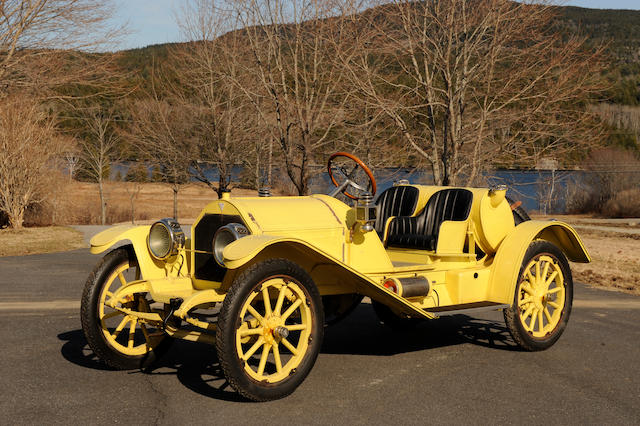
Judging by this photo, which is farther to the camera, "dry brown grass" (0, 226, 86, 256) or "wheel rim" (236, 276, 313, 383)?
"dry brown grass" (0, 226, 86, 256)

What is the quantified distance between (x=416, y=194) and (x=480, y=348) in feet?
5.31

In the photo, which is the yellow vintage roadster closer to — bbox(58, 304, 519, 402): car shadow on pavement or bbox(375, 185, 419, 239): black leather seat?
bbox(375, 185, 419, 239): black leather seat

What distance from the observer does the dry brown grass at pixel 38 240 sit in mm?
14482

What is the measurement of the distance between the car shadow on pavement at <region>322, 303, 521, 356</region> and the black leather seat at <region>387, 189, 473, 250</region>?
93cm

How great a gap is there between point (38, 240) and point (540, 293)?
548 inches

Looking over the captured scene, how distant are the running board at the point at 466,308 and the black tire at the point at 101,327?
219 centimetres

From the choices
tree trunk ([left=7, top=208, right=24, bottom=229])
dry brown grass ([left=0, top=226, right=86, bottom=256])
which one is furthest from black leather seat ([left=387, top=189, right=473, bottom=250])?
tree trunk ([left=7, top=208, right=24, bottom=229])

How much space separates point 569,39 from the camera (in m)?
11.8

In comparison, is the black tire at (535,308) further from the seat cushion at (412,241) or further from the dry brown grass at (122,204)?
the dry brown grass at (122,204)

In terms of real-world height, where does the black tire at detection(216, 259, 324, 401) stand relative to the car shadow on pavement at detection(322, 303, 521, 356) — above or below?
above

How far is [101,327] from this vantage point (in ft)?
16.3

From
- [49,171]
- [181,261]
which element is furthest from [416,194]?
[49,171]

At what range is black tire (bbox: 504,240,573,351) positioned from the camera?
18.9 ft

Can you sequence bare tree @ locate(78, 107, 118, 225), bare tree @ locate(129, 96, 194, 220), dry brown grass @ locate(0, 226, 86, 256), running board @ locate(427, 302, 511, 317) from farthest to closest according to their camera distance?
bare tree @ locate(78, 107, 118, 225), bare tree @ locate(129, 96, 194, 220), dry brown grass @ locate(0, 226, 86, 256), running board @ locate(427, 302, 511, 317)
